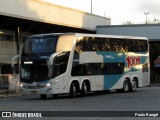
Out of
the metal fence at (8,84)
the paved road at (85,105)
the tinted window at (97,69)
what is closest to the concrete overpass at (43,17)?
the metal fence at (8,84)

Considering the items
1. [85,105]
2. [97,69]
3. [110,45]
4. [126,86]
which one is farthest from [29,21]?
[85,105]

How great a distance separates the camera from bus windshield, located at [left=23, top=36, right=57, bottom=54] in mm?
28328

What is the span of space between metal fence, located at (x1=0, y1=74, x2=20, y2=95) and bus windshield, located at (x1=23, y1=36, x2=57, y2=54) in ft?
25.3

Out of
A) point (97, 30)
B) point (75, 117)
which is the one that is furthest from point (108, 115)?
point (97, 30)

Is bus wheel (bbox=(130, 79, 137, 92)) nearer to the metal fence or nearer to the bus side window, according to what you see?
the bus side window

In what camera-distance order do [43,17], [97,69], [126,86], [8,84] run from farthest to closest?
[43,17]
[8,84]
[126,86]
[97,69]

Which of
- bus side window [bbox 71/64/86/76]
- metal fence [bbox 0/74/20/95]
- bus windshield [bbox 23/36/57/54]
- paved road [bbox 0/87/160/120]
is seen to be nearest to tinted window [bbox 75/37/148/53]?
bus side window [bbox 71/64/86/76]

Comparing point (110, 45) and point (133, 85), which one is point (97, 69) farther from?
point (133, 85)

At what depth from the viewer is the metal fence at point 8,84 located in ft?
119

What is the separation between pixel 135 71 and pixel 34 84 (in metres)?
9.78

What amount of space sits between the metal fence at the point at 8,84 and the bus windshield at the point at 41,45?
7.72 meters

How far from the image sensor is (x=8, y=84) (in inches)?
1449

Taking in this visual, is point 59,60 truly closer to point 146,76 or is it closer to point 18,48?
point 146,76

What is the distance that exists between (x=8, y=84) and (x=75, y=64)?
8.98m
